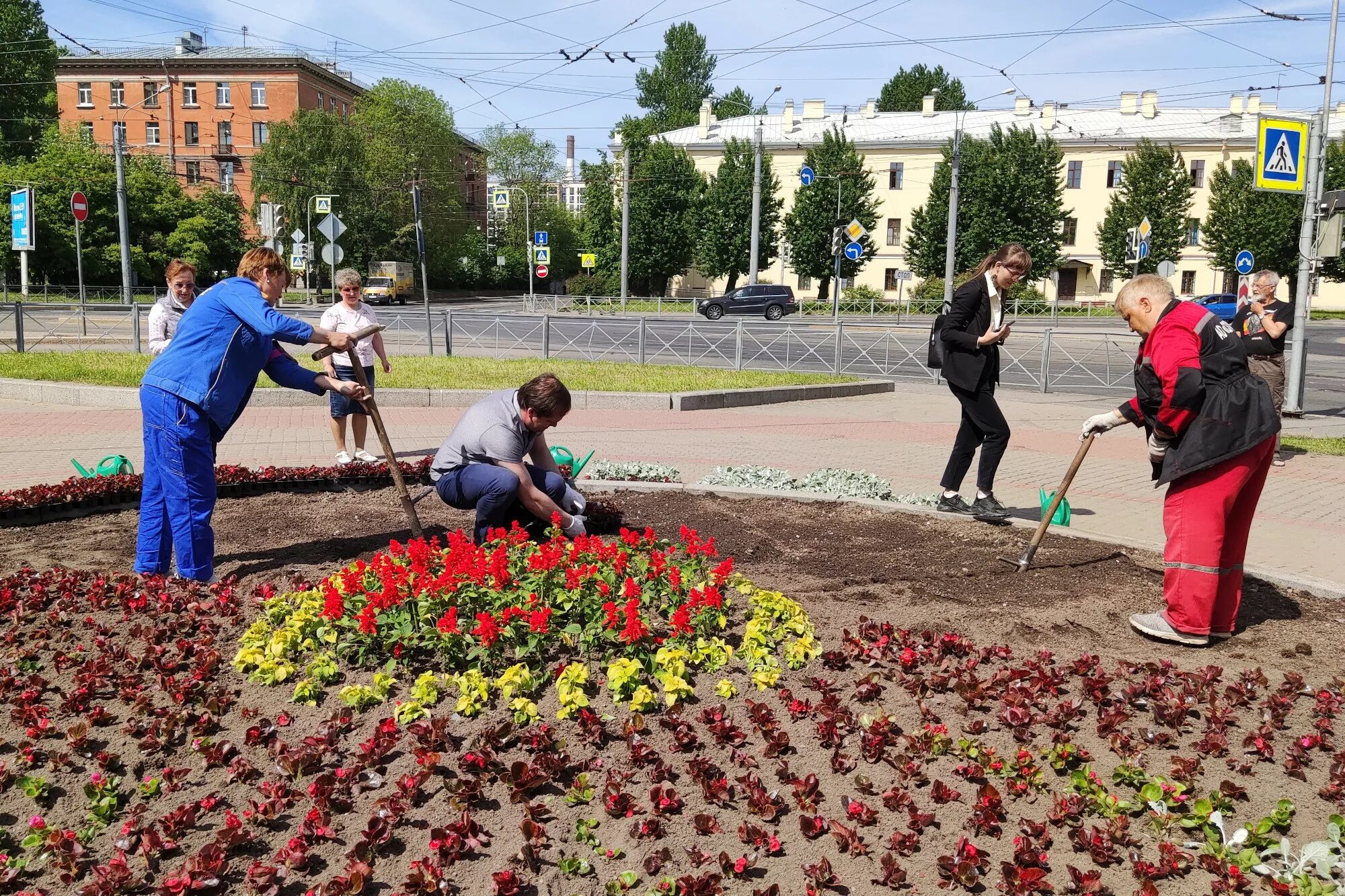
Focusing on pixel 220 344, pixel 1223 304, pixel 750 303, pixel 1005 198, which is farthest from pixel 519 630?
pixel 1005 198

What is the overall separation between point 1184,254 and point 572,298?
38442 millimetres

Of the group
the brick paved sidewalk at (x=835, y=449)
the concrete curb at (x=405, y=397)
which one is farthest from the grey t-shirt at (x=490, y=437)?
the concrete curb at (x=405, y=397)

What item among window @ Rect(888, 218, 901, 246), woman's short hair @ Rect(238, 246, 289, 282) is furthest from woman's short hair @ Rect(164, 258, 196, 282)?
window @ Rect(888, 218, 901, 246)

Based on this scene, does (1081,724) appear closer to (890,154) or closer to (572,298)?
(572,298)

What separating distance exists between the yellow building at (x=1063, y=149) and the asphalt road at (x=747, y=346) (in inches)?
1486

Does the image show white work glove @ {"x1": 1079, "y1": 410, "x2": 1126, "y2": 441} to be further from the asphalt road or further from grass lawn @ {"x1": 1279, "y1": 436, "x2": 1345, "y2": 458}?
the asphalt road

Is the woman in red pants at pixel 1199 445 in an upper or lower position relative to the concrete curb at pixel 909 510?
upper

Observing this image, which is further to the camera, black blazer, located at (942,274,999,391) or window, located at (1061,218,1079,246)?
window, located at (1061,218,1079,246)

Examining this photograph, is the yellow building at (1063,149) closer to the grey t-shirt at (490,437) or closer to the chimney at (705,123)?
the chimney at (705,123)

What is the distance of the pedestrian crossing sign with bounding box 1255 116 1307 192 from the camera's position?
13578mm

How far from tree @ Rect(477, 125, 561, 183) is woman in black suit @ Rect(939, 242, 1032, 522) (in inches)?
3457

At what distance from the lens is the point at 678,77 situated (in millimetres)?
86125

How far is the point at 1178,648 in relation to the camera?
15.0ft

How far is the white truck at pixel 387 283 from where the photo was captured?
5541 centimetres
